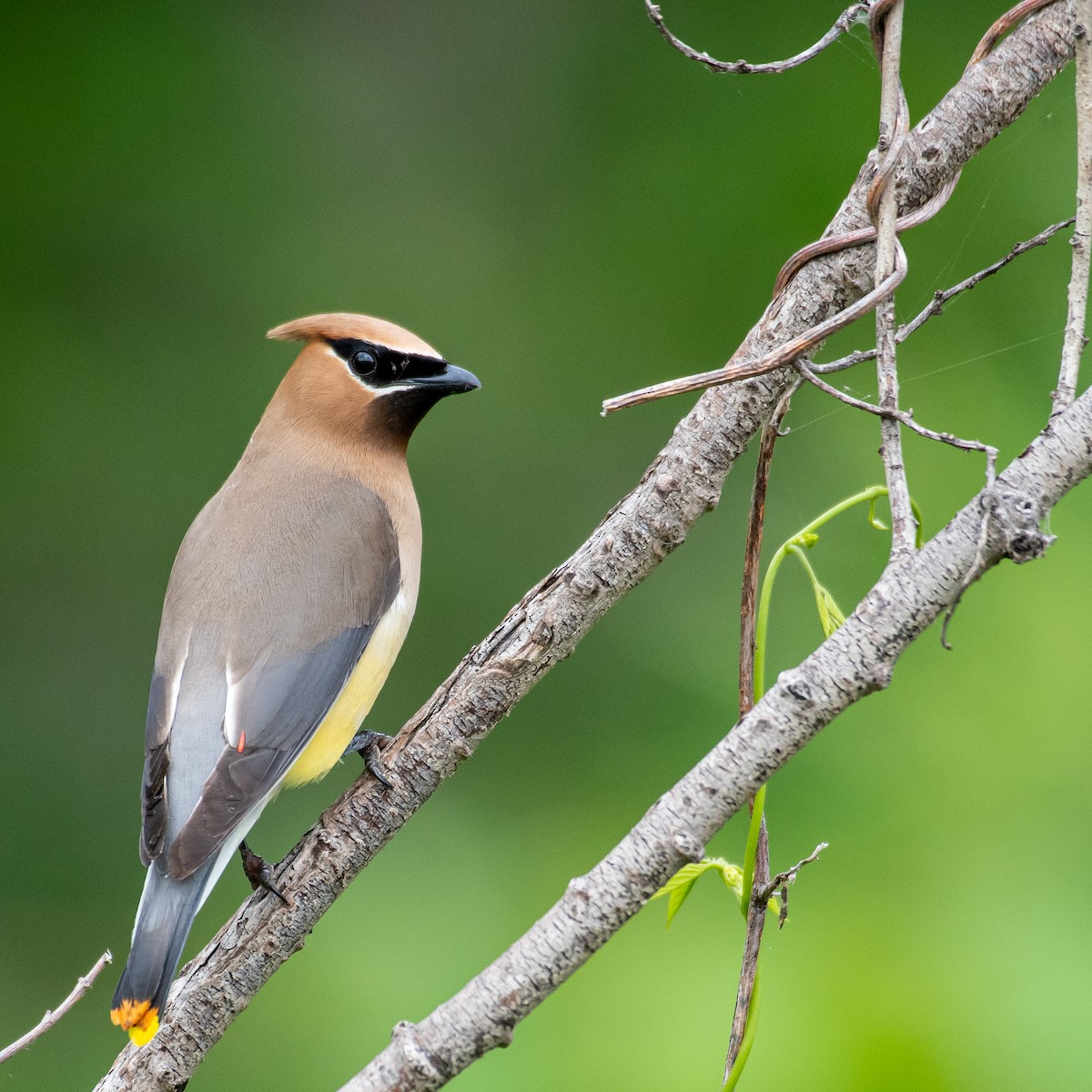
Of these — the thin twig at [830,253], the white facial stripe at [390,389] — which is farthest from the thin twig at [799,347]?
the white facial stripe at [390,389]

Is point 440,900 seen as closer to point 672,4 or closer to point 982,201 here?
point 982,201

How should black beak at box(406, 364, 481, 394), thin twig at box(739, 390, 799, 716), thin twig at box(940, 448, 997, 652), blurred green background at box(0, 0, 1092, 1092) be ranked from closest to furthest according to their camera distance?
thin twig at box(940, 448, 997, 652) → thin twig at box(739, 390, 799, 716) → black beak at box(406, 364, 481, 394) → blurred green background at box(0, 0, 1092, 1092)

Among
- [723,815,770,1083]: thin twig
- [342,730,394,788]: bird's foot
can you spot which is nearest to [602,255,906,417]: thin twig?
[723,815,770,1083]: thin twig

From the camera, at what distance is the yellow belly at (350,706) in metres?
2.59

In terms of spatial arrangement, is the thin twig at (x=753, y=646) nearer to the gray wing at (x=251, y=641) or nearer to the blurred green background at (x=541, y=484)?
the gray wing at (x=251, y=641)

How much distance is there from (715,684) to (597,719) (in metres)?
0.36

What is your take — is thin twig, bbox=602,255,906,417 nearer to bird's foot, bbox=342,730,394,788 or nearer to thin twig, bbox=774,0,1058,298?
thin twig, bbox=774,0,1058,298

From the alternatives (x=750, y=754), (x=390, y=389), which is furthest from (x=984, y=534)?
(x=390, y=389)

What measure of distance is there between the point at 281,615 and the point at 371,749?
0.37 metres

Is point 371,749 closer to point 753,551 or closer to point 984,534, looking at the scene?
point 753,551

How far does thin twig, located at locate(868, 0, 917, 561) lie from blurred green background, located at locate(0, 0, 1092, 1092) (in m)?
1.80

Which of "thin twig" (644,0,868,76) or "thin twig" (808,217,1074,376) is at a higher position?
"thin twig" (644,0,868,76)

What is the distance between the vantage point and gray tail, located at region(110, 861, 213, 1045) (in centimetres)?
195

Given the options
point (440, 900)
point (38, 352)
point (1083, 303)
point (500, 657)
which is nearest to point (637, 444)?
point (440, 900)
